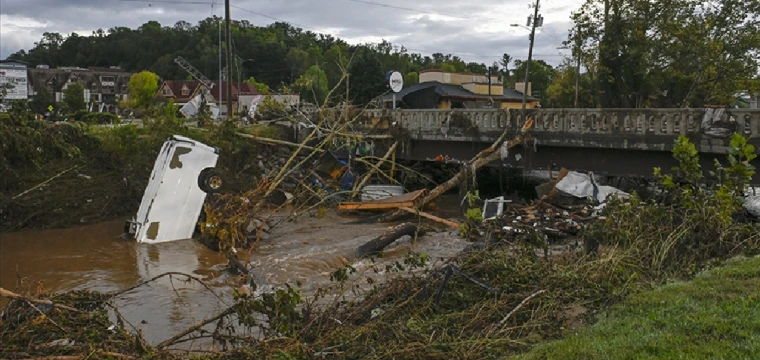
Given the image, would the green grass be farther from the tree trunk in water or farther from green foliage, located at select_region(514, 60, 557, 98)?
green foliage, located at select_region(514, 60, 557, 98)

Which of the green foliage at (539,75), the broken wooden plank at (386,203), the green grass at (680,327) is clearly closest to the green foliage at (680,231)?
the green grass at (680,327)

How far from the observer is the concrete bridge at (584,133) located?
A: 1481cm

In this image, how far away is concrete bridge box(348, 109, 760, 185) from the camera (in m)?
14.8

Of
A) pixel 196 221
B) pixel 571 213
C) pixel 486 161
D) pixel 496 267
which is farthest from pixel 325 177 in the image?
pixel 496 267

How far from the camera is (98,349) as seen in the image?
5840 millimetres

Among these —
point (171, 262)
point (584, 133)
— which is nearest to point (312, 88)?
point (584, 133)

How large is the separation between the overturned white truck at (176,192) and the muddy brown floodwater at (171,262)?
1.03 ft

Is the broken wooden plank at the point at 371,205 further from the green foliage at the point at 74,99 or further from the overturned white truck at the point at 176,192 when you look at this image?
the green foliage at the point at 74,99

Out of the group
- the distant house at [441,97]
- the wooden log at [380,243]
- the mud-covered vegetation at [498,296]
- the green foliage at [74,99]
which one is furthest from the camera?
the green foliage at [74,99]

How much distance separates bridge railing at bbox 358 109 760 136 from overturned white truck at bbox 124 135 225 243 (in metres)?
8.64

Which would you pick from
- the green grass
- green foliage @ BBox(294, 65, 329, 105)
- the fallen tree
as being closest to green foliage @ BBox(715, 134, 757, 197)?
the green grass

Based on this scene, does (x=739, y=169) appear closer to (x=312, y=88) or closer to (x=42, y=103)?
(x=312, y=88)

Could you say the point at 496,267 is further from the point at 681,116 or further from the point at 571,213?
the point at 681,116

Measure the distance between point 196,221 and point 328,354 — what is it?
10.0 metres
